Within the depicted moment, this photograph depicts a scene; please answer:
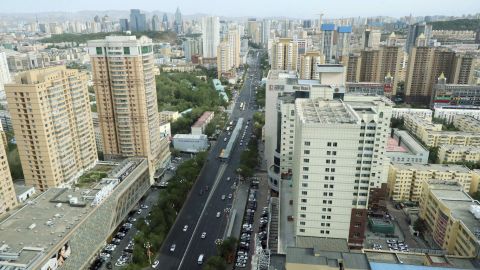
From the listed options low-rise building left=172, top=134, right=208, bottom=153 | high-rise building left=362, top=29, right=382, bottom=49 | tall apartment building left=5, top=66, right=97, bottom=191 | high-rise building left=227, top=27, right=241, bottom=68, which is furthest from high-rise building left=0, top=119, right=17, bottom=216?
high-rise building left=362, top=29, right=382, bottom=49

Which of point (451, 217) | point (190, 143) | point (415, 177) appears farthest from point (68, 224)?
point (415, 177)

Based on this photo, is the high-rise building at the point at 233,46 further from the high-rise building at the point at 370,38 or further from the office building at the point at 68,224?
the office building at the point at 68,224

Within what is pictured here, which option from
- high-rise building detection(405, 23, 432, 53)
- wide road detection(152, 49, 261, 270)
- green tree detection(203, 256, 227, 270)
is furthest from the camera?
high-rise building detection(405, 23, 432, 53)

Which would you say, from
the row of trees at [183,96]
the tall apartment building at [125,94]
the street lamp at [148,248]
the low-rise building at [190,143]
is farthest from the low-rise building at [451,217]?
the row of trees at [183,96]

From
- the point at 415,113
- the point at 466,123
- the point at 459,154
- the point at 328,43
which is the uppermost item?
the point at 328,43

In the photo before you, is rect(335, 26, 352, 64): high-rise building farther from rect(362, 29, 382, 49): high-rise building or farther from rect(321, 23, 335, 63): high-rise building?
rect(362, 29, 382, 49): high-rise building

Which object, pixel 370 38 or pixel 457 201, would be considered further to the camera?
pixel 370 38

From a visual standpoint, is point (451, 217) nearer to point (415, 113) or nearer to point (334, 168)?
point (334, 168)
